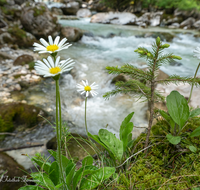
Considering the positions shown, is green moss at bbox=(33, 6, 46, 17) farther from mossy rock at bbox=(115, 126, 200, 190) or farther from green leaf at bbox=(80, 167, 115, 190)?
green leaf at bbox=(80, 167, 115, 190)

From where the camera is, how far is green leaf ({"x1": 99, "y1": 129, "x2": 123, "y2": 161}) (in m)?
1.23

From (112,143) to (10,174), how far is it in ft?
4.20

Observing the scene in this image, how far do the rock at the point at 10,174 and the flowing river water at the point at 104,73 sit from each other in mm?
775

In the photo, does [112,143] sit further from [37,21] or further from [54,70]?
[37,21]

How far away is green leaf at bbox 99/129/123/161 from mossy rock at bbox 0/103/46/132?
218 cm

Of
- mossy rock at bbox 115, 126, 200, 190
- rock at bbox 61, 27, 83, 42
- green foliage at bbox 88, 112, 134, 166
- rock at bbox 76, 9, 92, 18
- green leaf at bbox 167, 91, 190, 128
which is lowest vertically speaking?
mossy rock at bbox 115, 126, 200, 190

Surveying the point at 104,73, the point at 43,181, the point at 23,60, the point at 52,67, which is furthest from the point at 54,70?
the point at 23,60

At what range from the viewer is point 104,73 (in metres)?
5.45

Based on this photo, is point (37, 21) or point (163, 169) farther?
point (37, 21)

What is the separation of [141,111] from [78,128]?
1502 mm

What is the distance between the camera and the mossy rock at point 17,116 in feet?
9.32

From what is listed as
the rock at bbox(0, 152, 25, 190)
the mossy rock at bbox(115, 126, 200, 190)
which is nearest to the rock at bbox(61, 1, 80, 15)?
the rock at bbox(0, 152, 25, 190)

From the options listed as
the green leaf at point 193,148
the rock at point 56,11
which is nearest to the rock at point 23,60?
the green leaf at point 193,148

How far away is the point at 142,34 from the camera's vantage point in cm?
1085
